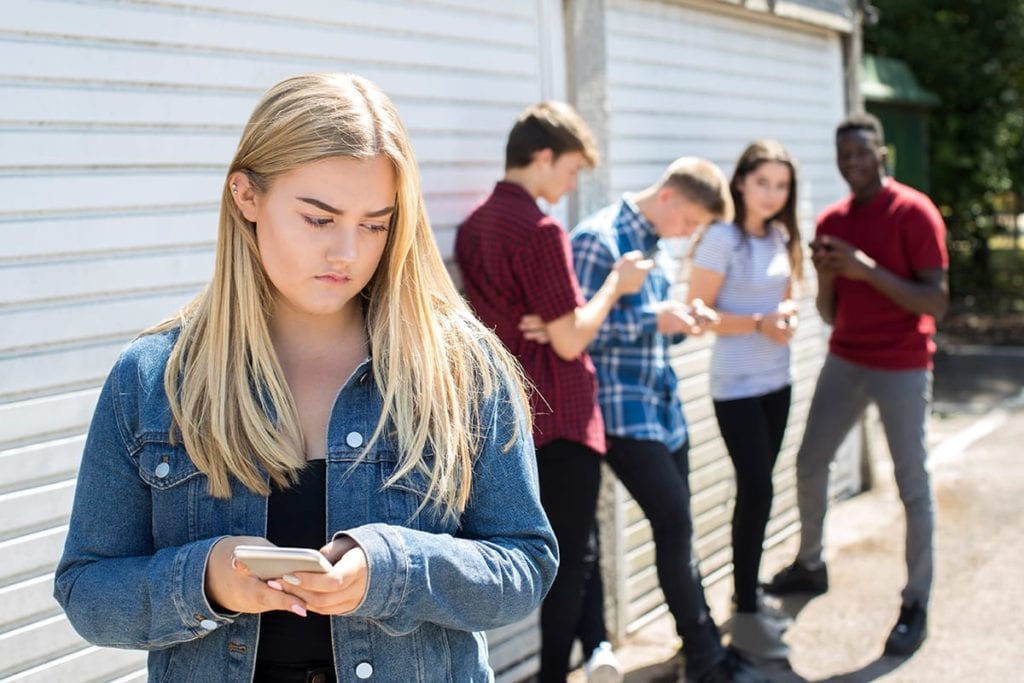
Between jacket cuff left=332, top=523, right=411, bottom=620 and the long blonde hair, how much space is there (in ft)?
0.47

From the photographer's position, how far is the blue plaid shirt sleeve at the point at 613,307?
14.2 ft

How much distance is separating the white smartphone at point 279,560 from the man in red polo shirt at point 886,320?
153 inches

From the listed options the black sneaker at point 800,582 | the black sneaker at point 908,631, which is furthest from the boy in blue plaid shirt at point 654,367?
the black sneaker at point 800,582

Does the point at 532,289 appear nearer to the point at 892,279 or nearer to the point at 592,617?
the point at 592,617

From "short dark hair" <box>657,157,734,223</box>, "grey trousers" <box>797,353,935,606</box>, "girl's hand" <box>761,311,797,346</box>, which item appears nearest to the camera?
"short dark hair" <box>657,157,734,223</box>

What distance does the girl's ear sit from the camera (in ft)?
6.56

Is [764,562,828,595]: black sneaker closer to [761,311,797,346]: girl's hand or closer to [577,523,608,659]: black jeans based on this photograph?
[761,311,797,346]: girl's hand

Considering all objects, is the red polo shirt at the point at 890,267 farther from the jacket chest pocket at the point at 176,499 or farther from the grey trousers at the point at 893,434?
the jacket chest pocket at the point at 176,499

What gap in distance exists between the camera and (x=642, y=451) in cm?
441

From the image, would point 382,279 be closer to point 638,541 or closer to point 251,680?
point 251,680

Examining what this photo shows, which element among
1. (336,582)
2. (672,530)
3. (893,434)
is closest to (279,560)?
(336,582)

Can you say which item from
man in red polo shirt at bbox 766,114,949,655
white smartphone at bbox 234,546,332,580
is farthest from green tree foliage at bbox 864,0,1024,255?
white smartphone at bbox 234,546,332,580

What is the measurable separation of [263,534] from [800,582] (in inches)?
173

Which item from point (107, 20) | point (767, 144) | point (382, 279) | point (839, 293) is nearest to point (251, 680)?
point (382, 279)
